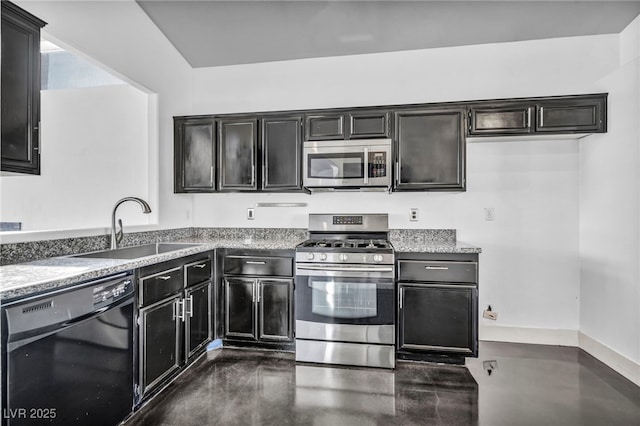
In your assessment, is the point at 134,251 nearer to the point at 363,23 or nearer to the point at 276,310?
the point at 276,310

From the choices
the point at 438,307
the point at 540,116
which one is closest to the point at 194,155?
the point at 438,307

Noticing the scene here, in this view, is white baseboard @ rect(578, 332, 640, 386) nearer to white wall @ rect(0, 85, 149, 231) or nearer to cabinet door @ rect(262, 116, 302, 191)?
cabinet door @ rect(262, 116, 302, 191)

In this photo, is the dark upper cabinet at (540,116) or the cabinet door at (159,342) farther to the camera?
the dark upper cabinet at (540,116)

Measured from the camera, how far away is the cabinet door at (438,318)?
2621 millimetres

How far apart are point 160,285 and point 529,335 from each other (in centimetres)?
323

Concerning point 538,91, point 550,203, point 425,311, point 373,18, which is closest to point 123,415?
point 425,311

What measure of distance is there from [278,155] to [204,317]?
159 cm

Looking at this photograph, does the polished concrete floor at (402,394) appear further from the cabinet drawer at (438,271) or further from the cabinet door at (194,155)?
the cabinet door at (194,155)

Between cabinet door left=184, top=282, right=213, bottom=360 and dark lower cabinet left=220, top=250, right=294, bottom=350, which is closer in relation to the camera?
cabinet door left=184, top=282, right=213, bottom=360

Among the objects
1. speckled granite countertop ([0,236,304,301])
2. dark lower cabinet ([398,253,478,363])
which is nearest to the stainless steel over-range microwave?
dark lower cabinet ([398,253,478,363])

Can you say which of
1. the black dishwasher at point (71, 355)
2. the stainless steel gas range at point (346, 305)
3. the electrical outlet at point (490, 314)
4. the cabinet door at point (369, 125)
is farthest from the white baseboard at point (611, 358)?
the black dishwasher at point (71, 355)

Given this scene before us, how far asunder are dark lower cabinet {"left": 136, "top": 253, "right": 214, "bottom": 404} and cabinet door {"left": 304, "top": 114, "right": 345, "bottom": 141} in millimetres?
1430

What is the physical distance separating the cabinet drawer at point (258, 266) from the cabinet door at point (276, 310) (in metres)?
0.08

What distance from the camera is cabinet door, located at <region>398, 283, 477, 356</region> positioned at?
8.60 ft
